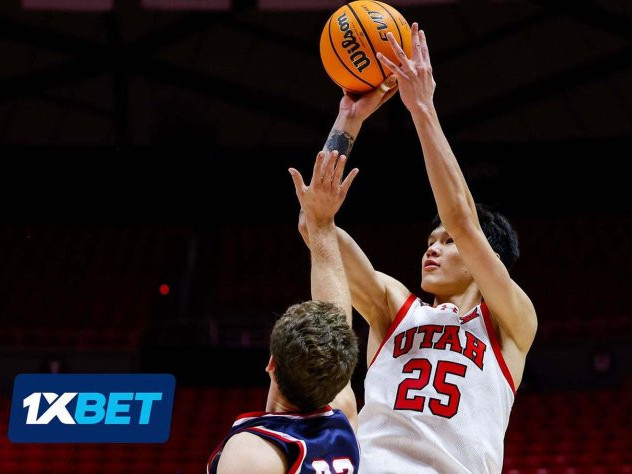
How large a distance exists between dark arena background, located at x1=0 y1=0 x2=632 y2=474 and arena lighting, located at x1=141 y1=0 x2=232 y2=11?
1.5 inches

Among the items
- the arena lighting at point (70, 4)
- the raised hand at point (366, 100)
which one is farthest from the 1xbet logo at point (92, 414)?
the raised hand at point (366, 100)

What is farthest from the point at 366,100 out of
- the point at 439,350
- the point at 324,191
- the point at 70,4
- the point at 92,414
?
the point at 70,4

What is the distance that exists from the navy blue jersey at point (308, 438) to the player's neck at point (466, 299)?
0.99 metres

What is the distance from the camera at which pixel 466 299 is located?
2.93m

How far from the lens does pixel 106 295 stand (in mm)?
14266

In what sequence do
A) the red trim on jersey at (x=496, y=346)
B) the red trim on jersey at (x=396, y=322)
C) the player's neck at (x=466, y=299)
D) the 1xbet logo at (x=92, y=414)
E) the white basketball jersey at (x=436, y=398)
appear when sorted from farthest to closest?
the 1xbet logo at (x=92, y=414), the player's neck at (x=466, y=299), the red trim on jersey at (x=396, y=322), the red trim on jersey at (x=496, y=346), the white basketball jersey at (x=436, y=398)

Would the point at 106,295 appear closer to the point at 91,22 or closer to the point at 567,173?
the point at 91,22

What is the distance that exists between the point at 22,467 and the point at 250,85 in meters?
6.81

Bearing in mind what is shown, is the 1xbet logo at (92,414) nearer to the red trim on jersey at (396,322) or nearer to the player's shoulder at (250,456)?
the red trim on jersey at (396,322)

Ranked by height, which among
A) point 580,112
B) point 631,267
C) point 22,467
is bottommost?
point 22,467

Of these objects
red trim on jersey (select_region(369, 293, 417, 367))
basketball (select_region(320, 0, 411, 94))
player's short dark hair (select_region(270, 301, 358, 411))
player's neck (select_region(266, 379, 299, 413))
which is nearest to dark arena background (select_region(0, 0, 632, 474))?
red trim on jersey (select_region(369, 293, 417, 367))

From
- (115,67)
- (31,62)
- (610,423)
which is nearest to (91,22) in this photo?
(31,62)

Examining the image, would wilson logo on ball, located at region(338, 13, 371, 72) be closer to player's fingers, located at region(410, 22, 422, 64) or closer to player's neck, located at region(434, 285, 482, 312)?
player's fingers, located at region(410, 22, 422, 64)

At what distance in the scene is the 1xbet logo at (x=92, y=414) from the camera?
946 cm
